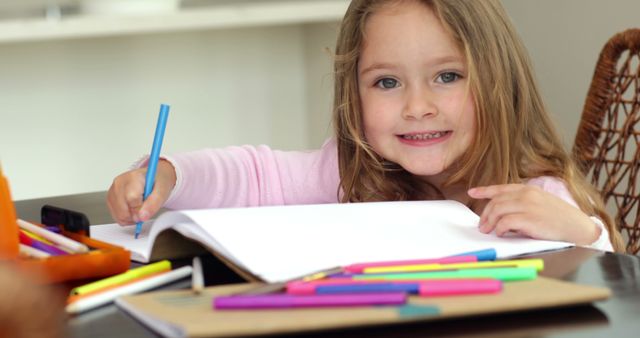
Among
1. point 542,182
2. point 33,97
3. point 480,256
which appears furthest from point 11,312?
point 33,97

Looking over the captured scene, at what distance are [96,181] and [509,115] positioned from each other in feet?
5.63

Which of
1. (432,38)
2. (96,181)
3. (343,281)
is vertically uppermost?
(432,38)

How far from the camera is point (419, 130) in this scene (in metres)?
1.12

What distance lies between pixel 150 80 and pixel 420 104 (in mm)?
1646

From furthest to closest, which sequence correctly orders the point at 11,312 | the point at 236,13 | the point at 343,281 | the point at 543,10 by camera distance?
the point at 236,13, the point at 543,10, the point at 343,281, the point at 11,312

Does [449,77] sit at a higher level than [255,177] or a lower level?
higher

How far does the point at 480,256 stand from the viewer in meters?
0.64

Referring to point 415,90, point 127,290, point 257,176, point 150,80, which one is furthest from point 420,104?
point 150,80

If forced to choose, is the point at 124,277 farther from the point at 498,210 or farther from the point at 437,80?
the point at 437,80

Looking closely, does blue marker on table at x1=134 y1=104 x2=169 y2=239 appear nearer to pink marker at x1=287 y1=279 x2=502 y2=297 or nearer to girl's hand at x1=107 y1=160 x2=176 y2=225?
girl's hand at x1=107 y1=160 x2=176 y2=225

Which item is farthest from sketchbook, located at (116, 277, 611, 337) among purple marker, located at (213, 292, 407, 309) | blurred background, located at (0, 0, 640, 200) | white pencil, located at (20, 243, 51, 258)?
blurred background, located at (0, 0, 640, 200)

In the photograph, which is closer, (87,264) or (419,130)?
(87,264)

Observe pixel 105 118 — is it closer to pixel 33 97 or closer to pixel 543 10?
pixel 33 97

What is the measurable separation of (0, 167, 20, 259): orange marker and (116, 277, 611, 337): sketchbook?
0.33 feet
